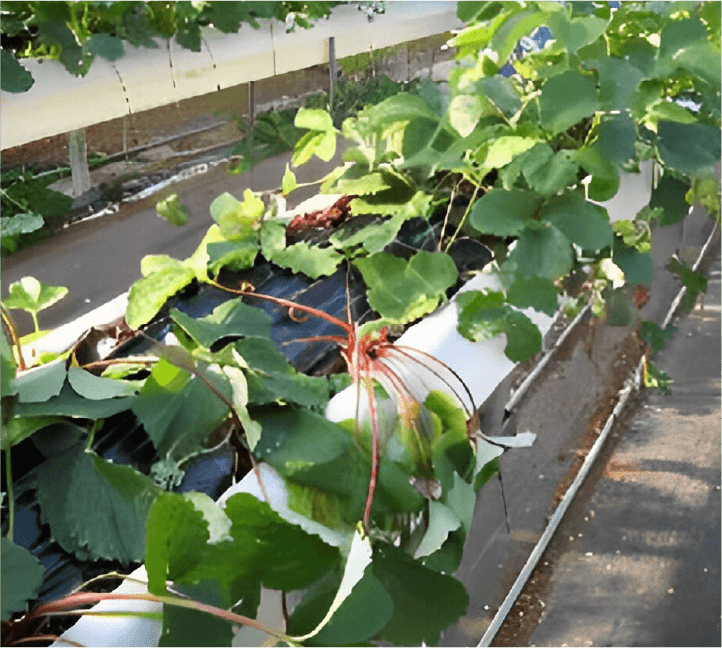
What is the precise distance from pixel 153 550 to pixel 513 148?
586 mm

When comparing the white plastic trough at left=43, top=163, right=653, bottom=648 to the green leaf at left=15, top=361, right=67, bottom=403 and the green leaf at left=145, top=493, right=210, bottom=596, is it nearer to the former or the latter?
the green leaf at left=145, top=493, right=210, bottom=596

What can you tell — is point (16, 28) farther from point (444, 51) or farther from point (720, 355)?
point (720, 355)

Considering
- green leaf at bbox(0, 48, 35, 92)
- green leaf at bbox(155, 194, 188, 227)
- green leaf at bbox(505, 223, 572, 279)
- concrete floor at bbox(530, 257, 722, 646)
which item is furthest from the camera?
concrete floor at bbox(530, 257, 722, 646)

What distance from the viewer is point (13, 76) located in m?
0.72

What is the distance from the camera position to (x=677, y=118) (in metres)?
0.88

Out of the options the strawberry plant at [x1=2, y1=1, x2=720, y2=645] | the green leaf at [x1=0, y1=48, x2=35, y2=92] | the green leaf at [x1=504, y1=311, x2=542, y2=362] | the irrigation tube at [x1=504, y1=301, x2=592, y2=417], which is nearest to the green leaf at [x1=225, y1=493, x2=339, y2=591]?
the strawberry plant at [x1=2, y1=1, x2=720, y2=645]

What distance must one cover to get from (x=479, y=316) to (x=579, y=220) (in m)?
0.15

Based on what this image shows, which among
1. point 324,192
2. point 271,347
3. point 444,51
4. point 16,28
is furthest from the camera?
point 444,51

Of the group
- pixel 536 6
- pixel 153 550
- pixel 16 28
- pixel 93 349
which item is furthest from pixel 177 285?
pixel 536 6

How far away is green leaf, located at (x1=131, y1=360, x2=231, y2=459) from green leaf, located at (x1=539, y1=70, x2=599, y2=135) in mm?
459

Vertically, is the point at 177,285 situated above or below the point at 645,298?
above

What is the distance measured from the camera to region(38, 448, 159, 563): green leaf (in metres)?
0.51

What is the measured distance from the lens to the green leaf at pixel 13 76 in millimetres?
715

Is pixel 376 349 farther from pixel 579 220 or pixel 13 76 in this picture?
pixel 13 76
